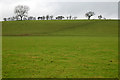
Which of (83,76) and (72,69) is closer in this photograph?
(83,76)

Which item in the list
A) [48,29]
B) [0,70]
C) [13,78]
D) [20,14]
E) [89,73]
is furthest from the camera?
[20,14]

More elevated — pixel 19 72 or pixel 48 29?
pixel 48 29

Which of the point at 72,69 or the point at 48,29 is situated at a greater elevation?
the point at 48,29

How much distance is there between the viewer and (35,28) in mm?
110250

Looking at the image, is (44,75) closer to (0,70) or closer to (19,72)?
(19,72)

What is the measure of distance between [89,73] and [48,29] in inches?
3778

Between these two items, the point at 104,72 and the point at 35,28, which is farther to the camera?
the point at 35,28

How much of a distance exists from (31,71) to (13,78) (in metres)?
1.86

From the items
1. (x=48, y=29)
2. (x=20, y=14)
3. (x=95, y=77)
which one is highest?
(x=20, y=14)

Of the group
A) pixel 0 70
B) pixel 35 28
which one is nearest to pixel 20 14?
pixel 35 28

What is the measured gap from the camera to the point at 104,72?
40.0 ft

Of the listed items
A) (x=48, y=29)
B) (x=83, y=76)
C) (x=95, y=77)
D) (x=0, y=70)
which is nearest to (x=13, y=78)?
(x=0, y=70)

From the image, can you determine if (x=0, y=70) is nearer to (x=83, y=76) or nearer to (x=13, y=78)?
(x=13, y=78)

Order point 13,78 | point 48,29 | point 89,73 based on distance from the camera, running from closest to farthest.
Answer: point 13,78, point 89,73, point 48,29
